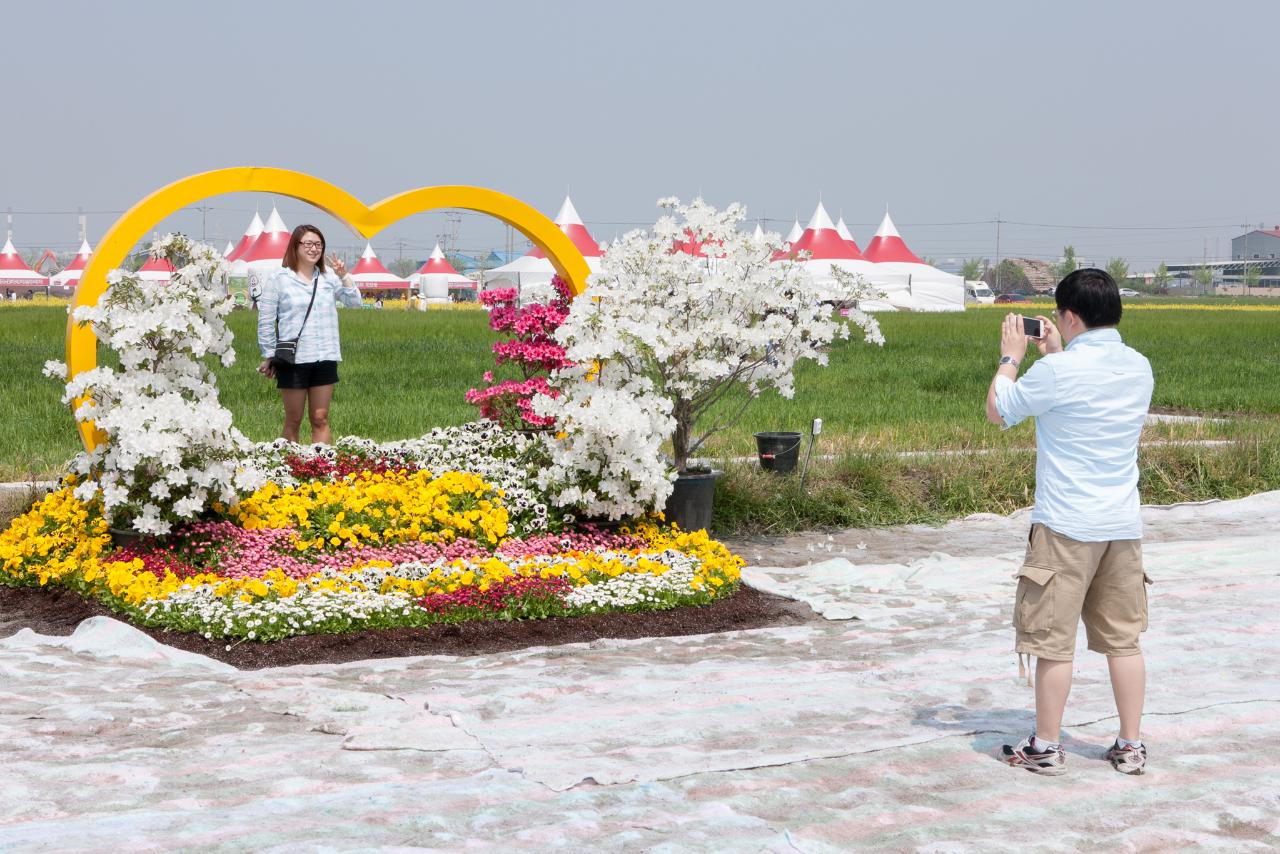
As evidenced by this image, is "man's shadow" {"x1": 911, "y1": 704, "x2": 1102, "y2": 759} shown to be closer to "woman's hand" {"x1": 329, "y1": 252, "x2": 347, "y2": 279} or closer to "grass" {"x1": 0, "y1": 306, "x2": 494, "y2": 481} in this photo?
"woman's hand" {"x1": 329, "y1": 252, "x2": 347, "y2": 279}

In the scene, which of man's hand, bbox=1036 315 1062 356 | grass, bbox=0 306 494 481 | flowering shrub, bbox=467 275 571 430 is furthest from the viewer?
grass, bbox=0 306 494 481

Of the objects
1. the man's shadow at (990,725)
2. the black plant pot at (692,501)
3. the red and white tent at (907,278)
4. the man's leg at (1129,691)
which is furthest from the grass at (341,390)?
the red and white tent at (907,278)

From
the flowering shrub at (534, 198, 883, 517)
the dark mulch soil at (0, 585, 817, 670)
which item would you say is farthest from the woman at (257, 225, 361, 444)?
the dark mulch soil at (0, 585, 817, 670)

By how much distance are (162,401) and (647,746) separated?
3.62 metres

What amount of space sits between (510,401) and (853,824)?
5681 millimetres

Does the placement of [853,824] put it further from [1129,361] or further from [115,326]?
[115,326]

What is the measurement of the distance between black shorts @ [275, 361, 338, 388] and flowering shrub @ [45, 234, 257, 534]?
1.06 meters

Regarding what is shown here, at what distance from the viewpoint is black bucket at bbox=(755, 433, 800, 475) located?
32.4ft

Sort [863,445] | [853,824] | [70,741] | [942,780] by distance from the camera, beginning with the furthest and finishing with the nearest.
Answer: [863,445], [70,741], [942,780], [853,824]

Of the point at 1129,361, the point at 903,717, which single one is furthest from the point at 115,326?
the point at 1129,361

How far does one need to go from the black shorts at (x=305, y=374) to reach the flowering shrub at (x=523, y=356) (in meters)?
0.92

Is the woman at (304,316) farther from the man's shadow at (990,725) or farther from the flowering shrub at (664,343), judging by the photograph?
the man's shadow at (990,725)

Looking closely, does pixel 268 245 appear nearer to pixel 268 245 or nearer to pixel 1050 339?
pixel 268 245

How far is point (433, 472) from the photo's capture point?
8273 millimetres
